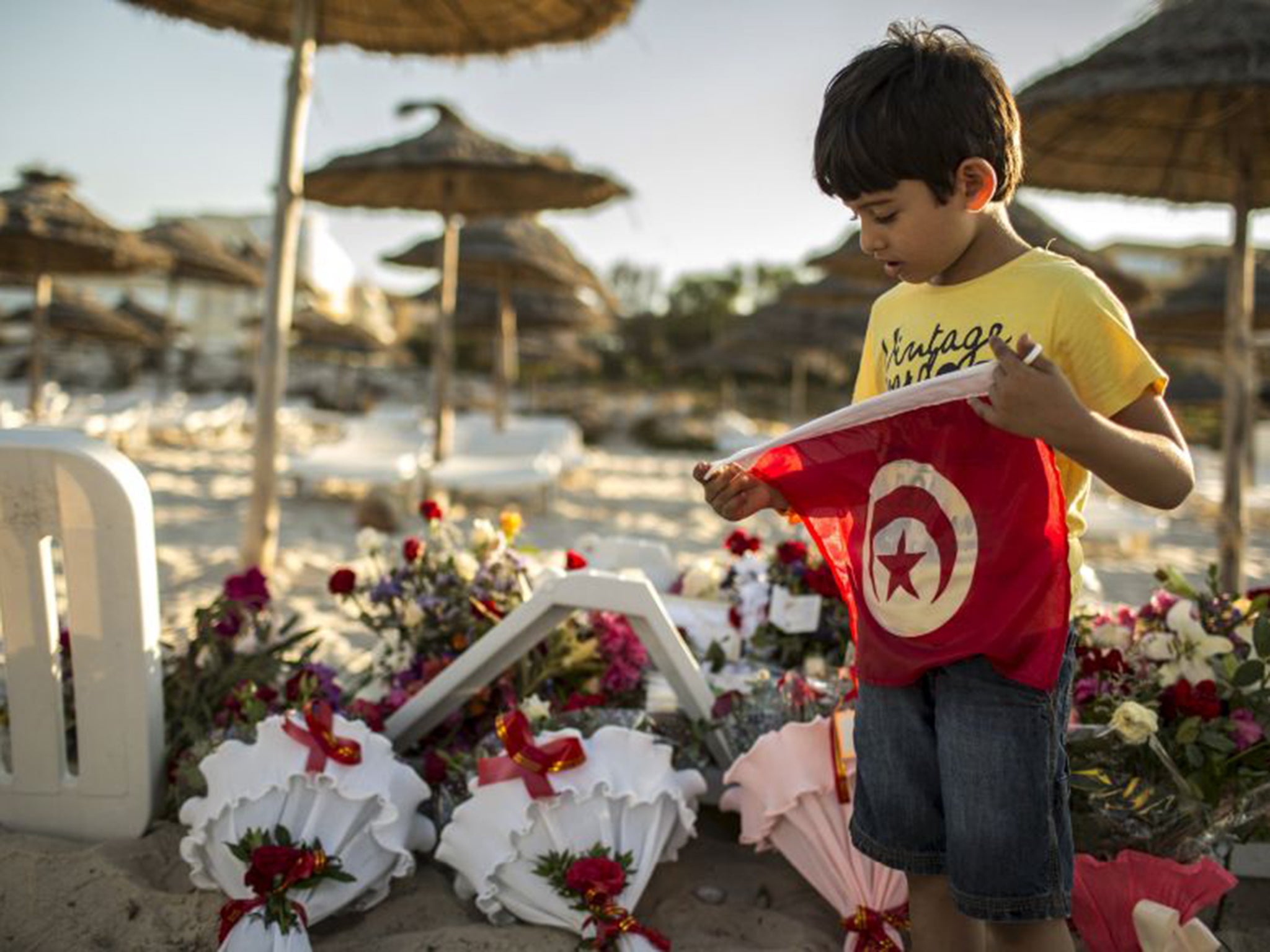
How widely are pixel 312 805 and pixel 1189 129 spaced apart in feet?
15.5

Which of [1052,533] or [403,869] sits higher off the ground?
[1052,533]

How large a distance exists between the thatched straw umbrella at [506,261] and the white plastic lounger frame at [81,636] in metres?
7.18

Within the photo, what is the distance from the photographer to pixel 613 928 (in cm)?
158

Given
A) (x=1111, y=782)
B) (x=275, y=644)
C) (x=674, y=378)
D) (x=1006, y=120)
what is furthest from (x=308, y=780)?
(x=674, y=378)

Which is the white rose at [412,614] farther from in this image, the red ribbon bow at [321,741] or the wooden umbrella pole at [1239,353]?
the wooden umbrella pole at [1239,353]

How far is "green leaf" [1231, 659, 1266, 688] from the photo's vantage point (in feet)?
5.82

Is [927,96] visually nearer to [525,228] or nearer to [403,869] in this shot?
[403,869]

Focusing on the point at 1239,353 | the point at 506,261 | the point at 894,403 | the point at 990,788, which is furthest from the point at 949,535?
the point at 506,261

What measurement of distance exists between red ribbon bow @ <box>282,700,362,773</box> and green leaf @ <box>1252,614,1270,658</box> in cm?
180

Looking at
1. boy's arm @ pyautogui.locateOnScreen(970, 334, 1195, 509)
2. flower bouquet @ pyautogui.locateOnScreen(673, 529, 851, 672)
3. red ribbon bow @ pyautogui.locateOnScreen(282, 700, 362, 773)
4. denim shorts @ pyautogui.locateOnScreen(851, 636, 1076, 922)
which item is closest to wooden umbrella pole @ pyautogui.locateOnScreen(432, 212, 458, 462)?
flower bouquet @ pyautogui.locateOnScreen(673, 529, 851, 672)

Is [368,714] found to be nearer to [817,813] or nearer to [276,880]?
[276,880]

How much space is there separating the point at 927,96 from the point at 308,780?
5.25 ft

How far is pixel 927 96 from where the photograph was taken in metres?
1.11

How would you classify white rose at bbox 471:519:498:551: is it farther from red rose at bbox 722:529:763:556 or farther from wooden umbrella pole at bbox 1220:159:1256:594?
wooden umbrella pole at bbox 1220:159:1256:594
